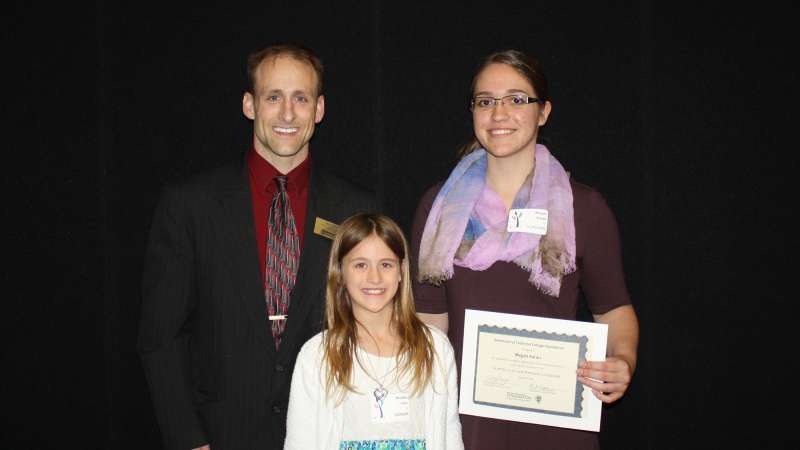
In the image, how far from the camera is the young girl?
1997 millimetres

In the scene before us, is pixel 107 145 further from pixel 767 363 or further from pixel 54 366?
pixel 767 363

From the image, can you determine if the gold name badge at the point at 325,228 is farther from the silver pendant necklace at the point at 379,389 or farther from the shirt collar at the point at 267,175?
the silver pendant necklace at the point at 379,389

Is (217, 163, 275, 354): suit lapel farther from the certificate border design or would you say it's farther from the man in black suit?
the certificate border design

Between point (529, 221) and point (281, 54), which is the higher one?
point (281, 54)

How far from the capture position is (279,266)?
2193 mm

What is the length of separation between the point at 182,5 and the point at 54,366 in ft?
6.45

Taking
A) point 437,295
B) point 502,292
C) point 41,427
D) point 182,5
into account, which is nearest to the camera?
point 502,292

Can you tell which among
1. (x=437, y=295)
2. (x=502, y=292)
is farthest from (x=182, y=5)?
(x=502, y=292)

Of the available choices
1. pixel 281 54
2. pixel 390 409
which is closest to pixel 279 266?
pixel 390 409

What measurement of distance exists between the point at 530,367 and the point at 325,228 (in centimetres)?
88

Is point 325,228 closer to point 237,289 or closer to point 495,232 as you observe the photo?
point 237,289

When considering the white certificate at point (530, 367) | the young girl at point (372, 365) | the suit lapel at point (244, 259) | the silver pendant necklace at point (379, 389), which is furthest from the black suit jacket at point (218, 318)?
the white certificate at point (530, 367)

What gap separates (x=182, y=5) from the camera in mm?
2971

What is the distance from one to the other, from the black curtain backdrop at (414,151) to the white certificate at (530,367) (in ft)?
3.74
